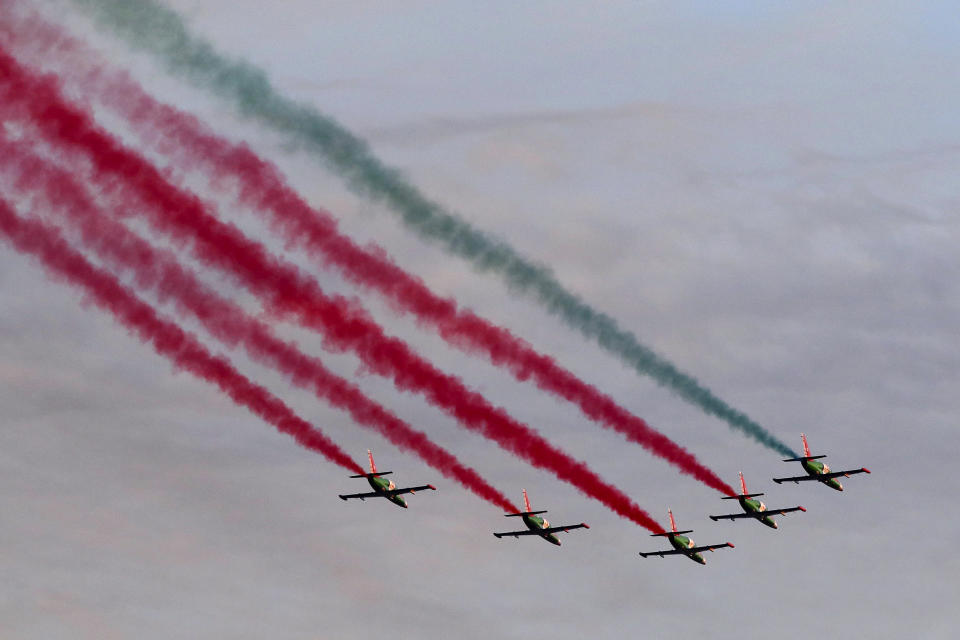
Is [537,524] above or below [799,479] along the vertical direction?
below

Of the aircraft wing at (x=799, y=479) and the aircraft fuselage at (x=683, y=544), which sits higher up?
the aircraft wing at (x=799, y=479)

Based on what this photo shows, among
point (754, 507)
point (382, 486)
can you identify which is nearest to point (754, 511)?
point (754, 507)

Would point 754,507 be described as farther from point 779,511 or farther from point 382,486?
point 382,486

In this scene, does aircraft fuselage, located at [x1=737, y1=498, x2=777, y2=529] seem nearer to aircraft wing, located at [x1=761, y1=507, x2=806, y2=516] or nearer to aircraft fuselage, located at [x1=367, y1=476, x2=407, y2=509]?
aircraft wing, located at [x1=761, y1=507, x2=806, y2=516]

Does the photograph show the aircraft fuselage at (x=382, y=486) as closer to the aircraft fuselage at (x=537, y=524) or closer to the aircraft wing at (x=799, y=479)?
the aircraft fuselage at (x=537, y=524)

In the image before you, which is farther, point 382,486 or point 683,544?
point 683,544

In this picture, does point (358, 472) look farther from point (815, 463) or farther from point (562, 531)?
point (815, 463)

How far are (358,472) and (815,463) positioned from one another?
109 feet

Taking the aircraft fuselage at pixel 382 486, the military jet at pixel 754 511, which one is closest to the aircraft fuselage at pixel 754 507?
the military jet at pixel 754 511

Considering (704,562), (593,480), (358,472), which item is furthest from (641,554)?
(358,472)

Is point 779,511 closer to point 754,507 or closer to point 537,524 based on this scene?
point 754,507

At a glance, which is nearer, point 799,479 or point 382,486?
point 382,486

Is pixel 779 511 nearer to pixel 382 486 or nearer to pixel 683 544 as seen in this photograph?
pixel 683 544

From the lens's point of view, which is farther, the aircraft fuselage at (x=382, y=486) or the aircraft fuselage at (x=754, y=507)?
the aircraft fuselage at (x=754, y=507)
